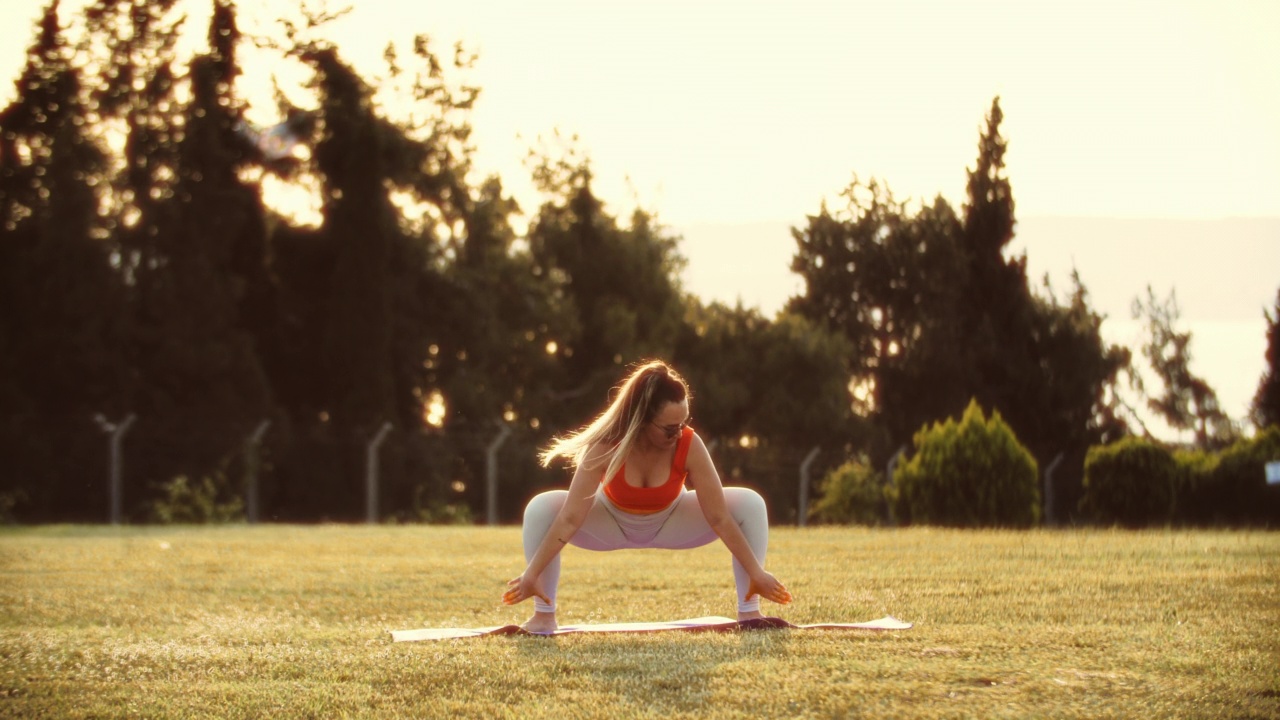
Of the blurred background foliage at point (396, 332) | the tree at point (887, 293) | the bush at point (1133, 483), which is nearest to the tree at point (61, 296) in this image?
the blurred background foliage at point (396, 332)

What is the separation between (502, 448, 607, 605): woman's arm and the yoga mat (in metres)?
0.25

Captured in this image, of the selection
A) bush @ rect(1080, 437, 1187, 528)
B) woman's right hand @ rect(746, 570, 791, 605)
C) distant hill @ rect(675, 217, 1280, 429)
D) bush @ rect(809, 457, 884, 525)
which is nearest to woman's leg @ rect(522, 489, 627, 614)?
woman's right hand @ rect(746, 570, 791, 605)

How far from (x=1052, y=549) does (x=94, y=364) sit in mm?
21863

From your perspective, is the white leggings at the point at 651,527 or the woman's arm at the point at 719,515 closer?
the woman's arm at the point at 719,515

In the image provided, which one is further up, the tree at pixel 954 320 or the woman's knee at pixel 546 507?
the tree at pixel 954 320

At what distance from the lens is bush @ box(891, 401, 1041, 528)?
17.7 m

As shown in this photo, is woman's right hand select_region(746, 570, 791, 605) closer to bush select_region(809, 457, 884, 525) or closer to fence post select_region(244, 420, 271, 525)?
bush select_region(809, 457, 884, 525)

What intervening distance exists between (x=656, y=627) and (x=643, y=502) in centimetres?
63

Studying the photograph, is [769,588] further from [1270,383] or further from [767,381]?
[767,381]

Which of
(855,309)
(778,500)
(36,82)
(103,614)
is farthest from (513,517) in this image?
(103,614)

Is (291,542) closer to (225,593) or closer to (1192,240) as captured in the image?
(225,593)

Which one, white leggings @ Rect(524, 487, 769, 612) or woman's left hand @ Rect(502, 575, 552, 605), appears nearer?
woman's left hand @ Rect(502, 575, 552, 605)

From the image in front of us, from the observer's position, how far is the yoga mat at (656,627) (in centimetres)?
625

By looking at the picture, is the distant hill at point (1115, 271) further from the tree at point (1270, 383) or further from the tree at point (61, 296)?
the tree at point (61, 296)
